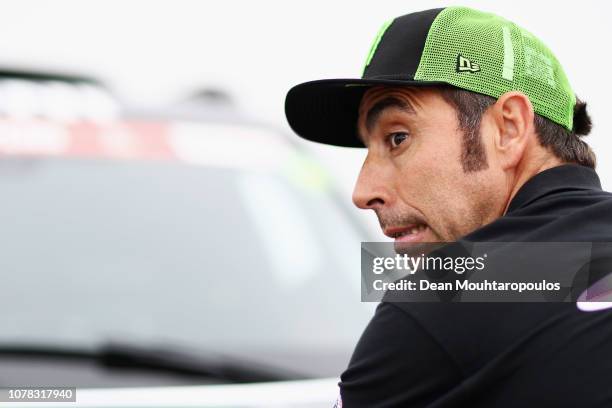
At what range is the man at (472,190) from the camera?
168cm

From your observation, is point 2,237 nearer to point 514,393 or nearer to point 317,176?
point 317,176

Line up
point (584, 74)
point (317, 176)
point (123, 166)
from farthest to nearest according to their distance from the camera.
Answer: point (584, 74) → point (317, 176) → point (123, 166)

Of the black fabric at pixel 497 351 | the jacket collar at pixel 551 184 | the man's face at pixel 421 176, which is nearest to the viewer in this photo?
the black fabric at pixel 497 351

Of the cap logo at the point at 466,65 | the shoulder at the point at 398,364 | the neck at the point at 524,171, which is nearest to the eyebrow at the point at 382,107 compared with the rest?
the cap logo at the point at 466,65

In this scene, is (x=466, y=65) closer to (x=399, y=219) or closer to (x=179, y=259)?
(x=399, y=219)

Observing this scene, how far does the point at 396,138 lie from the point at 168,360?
1.01m

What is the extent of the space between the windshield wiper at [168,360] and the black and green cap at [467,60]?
905 mm

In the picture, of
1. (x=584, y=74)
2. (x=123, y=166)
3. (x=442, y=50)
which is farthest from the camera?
(x=584, y=74)

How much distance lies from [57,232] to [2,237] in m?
0.16

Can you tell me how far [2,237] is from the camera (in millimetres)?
3170

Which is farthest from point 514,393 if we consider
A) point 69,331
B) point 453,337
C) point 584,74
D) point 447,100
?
point 584,74

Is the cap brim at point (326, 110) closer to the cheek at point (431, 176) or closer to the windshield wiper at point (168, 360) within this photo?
the cheek at point (431, 176)

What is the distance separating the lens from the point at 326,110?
2.37 metres

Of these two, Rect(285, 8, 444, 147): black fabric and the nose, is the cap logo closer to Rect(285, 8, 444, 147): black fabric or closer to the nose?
Rect(285, 8, 444, 147): black fabric
